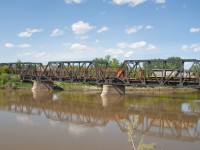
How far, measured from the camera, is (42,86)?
6619cm

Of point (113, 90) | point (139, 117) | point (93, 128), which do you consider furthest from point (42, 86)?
point (93, 128)

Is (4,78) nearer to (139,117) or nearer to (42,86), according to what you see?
(42,86)

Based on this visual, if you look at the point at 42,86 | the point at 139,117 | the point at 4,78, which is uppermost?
the point at 4,78

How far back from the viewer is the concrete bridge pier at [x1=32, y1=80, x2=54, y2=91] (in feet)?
215

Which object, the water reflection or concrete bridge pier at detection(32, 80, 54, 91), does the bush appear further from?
the water reflection

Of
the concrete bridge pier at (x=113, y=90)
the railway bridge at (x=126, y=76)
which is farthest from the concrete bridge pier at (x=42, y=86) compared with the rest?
the concrete bridge pier at (x=113, y=90)

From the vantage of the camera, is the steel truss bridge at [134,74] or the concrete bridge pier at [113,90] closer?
the steel truss bridge at [134,74]

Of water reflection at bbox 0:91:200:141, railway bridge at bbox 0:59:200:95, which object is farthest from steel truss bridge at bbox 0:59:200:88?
water reflection at bbox 0:91:200:141

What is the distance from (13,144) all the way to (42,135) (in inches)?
117

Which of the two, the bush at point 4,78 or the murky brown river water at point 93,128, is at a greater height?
the bush at point 4,78

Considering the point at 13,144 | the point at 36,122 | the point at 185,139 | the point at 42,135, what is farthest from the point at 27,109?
the point at 185,139

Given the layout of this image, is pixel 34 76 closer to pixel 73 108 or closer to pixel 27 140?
pixel 73 108

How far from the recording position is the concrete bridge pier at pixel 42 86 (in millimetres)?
65619

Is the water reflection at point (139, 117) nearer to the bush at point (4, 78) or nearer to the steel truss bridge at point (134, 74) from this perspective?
the steel truss bridge at point (134, 74)
